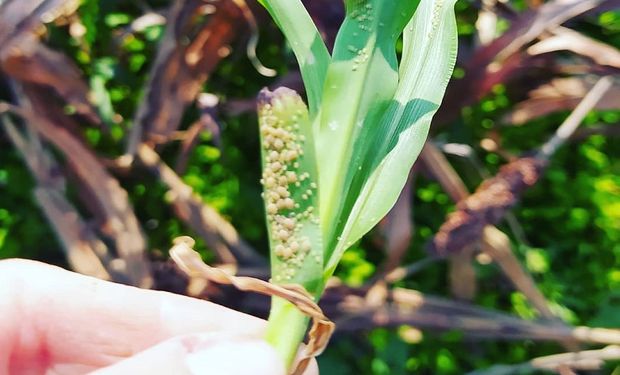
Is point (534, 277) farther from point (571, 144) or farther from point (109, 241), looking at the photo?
point (109, 241)

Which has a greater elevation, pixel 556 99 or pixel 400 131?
pixel 400 131

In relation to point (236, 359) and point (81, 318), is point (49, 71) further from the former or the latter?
point (236, 359)

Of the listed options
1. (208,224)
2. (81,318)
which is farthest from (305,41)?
(208,224)

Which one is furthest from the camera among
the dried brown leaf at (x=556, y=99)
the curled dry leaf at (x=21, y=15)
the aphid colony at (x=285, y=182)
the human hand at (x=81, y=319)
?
the dried brown leaf at (x=556, y=99)

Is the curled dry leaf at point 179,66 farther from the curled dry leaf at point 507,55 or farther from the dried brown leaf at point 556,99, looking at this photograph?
the dried brown leaf at point 556,99

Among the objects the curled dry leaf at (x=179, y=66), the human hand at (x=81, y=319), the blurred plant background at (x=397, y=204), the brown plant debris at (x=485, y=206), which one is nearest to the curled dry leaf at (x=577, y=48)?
the blurred plant background at (x=397, y=204)

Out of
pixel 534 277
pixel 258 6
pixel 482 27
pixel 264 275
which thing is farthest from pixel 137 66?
pixel 534 277

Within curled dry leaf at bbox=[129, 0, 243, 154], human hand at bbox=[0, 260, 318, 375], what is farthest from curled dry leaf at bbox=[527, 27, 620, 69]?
human hand at bbox=[0, 260, 318, 375]
